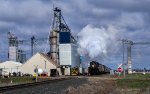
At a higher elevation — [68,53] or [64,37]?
[64,37]

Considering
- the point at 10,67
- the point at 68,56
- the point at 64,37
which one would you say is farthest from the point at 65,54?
the point at 10,67

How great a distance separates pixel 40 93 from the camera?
134 ft

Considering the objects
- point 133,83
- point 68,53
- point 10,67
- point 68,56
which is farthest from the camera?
point 68,53

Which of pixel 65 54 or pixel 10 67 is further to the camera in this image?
pixel 65 54

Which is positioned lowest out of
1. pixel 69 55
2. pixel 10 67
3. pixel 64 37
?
pixel 10 67

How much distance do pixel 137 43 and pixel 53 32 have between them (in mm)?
41901

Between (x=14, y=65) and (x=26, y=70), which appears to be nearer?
(x=26, y=70)

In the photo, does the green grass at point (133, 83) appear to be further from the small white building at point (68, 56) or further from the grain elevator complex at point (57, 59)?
the small white building at point (68, 56)

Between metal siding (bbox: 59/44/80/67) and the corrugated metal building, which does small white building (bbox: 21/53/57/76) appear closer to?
the corrugated metal building

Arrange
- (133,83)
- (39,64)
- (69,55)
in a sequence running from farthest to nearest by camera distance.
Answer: (69,55)
(39,64)
(133,83)

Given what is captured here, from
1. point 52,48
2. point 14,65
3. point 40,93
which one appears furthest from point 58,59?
point 40,93

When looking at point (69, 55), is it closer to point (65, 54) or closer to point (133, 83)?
point (65, 54)

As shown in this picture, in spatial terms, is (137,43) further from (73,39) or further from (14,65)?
(14,65)

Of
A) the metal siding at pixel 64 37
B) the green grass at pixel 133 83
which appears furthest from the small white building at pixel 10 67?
the green grass at pixel 133 83
